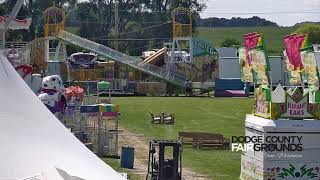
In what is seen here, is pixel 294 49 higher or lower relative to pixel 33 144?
higher

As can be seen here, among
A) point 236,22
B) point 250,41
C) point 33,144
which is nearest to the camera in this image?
point 33,144

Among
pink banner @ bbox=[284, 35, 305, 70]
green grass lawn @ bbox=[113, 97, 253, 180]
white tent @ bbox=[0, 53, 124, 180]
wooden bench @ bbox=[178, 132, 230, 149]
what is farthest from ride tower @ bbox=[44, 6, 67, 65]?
white tent @ bbox=[0, 53, 124, 180]

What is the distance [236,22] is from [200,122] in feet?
370

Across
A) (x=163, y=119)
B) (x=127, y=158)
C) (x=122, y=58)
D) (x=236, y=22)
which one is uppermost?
(x=236, y=22)

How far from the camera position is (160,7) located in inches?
4055

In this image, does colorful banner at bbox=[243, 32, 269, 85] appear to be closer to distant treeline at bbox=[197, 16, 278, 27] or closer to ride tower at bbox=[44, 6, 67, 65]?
ride tower at bbox=[44, 6, 67, 65]

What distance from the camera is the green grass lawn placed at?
888 inches

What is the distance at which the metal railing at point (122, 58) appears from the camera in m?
59.6

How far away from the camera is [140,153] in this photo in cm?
2492

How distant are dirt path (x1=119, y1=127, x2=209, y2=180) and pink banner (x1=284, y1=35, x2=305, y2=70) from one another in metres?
4.61

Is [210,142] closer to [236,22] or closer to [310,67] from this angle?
[310,67]

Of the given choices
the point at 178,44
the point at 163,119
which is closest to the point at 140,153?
the point at 163,119

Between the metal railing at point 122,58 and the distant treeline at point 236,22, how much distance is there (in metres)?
86.3

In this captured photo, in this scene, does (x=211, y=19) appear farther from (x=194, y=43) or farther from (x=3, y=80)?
(x=3, y=80)
